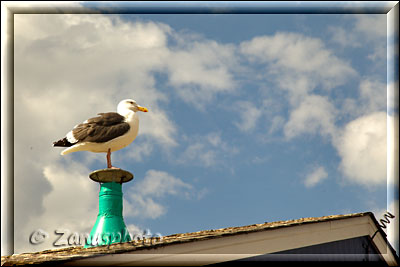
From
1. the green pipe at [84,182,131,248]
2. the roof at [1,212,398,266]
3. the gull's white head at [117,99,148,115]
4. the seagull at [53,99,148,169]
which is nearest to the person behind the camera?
the roof at [1,212,398,266]

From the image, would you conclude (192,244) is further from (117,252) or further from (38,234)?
(38,234)

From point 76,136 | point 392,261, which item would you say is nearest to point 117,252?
point 76,136

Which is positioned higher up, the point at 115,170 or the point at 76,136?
the point at 76,136

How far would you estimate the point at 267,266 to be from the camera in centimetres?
807

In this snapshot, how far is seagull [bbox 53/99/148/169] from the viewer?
388 inches

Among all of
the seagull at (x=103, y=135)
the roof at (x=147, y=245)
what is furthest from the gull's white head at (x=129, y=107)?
the roof at (x=147, y=245)

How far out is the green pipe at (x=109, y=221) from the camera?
29.1 ft

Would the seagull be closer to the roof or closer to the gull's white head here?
the gull's white head

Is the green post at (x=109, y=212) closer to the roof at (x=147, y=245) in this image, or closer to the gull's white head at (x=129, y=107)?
the roof at (x=147, y=245)

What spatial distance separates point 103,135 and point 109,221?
5.29 feet

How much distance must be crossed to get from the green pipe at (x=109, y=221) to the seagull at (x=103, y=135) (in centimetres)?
59

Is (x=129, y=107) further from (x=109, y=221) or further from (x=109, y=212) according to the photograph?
(x=109, y=221)

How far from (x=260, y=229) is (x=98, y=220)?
274 cm

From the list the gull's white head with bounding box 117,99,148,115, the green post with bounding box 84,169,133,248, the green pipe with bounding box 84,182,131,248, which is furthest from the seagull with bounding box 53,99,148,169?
the green pipe with bounding box 84,182,131,248
